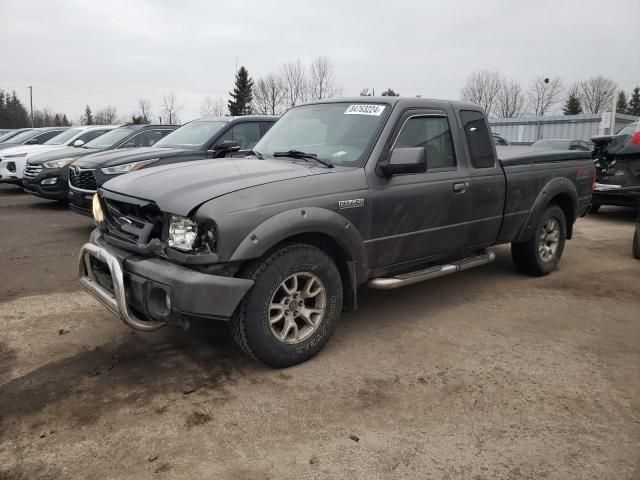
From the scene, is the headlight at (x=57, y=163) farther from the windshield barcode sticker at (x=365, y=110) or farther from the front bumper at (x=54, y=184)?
the windshield barcode sticker at (x=365, y=110)

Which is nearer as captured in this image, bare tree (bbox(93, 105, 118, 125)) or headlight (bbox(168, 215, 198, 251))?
headlight (bbox(168, 215, 198, 251))

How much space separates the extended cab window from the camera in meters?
4.30

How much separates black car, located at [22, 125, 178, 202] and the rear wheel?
7288 mm

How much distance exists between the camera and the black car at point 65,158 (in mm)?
9812

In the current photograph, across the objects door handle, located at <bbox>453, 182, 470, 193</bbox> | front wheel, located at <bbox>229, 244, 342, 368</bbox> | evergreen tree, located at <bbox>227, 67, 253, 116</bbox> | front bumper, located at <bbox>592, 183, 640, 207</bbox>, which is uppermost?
evergreen tree, located at <bbox>227, 67, 253, 116</bbox>

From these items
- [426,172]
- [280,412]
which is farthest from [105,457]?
[426,172]

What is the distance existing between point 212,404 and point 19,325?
7.30 feet

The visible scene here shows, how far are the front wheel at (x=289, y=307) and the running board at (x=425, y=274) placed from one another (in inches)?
18.0

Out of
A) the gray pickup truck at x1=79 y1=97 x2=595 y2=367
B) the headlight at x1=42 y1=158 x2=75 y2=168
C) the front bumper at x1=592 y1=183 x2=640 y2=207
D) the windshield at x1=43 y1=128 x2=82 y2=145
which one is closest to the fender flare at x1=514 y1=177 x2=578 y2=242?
the gray pickup truck at x1=79 y1=97 x2=595 y2=367

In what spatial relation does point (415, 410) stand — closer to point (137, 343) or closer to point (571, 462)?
point (571, 462)

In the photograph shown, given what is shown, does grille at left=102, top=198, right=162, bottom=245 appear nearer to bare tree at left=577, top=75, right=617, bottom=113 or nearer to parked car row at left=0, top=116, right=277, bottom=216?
parked car row at left=0, top=116, right=277, bottom=216

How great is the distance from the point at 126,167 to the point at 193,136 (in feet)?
4.13

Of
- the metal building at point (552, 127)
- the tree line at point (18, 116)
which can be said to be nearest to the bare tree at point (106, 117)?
the tree line at point (18, 116)

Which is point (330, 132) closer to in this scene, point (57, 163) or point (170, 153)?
point (170, 153)
